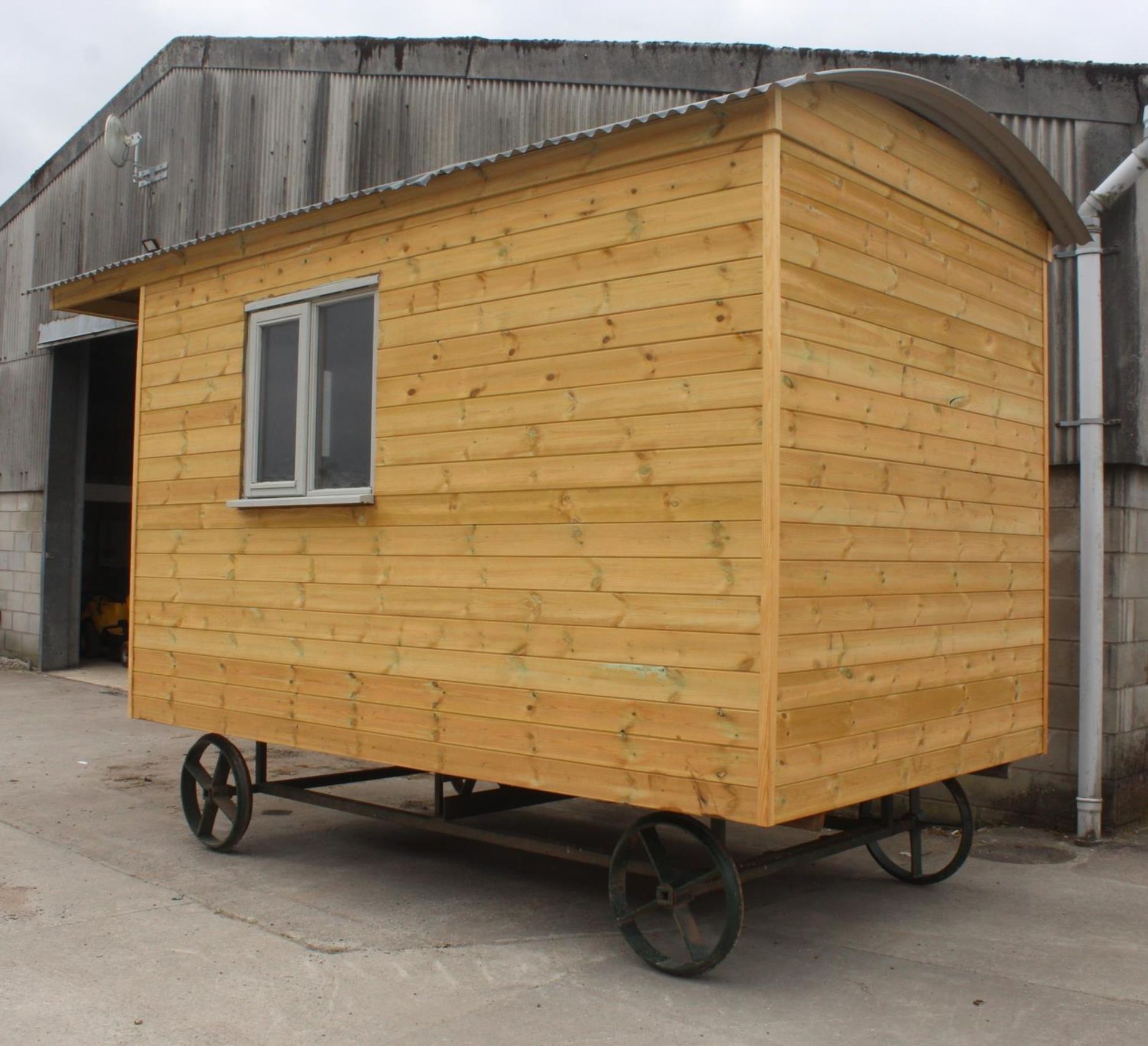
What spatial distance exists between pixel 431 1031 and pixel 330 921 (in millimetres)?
1471

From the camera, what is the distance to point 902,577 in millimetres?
5215

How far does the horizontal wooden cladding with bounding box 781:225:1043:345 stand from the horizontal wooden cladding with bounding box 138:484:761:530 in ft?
3.08

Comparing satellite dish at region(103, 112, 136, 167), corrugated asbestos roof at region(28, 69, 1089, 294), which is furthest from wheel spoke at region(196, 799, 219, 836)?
satellite dish at region(103, 112, 136, 167)

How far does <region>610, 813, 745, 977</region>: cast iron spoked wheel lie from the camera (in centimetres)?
470

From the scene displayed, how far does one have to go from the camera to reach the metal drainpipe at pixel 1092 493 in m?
7.05

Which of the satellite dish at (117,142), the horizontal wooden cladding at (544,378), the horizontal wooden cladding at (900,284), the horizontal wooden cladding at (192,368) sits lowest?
the horizontal wooden cladding at (544,378)

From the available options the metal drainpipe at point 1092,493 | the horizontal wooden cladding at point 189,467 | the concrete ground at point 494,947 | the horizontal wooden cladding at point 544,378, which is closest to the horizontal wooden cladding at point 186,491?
the horizontal wooden cladding at point 189,467

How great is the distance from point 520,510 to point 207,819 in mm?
3063

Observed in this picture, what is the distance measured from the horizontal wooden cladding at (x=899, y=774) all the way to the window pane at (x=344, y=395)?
8.89ft

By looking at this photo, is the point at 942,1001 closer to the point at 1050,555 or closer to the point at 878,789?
the point at 878,789

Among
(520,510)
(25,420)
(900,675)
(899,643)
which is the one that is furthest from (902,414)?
(25,420)

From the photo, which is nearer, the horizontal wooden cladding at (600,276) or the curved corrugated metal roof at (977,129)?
the horizontal wooden cladding at (600,276)

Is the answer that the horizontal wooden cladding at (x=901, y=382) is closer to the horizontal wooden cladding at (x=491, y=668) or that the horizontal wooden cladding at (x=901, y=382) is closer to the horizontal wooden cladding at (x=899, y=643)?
the horizontal wooden cladding at (x=899, y=643)

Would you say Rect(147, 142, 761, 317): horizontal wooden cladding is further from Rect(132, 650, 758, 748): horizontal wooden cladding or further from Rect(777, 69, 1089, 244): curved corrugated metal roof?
Rect(132, 650, 758, 748): horizontal wooden cladding
